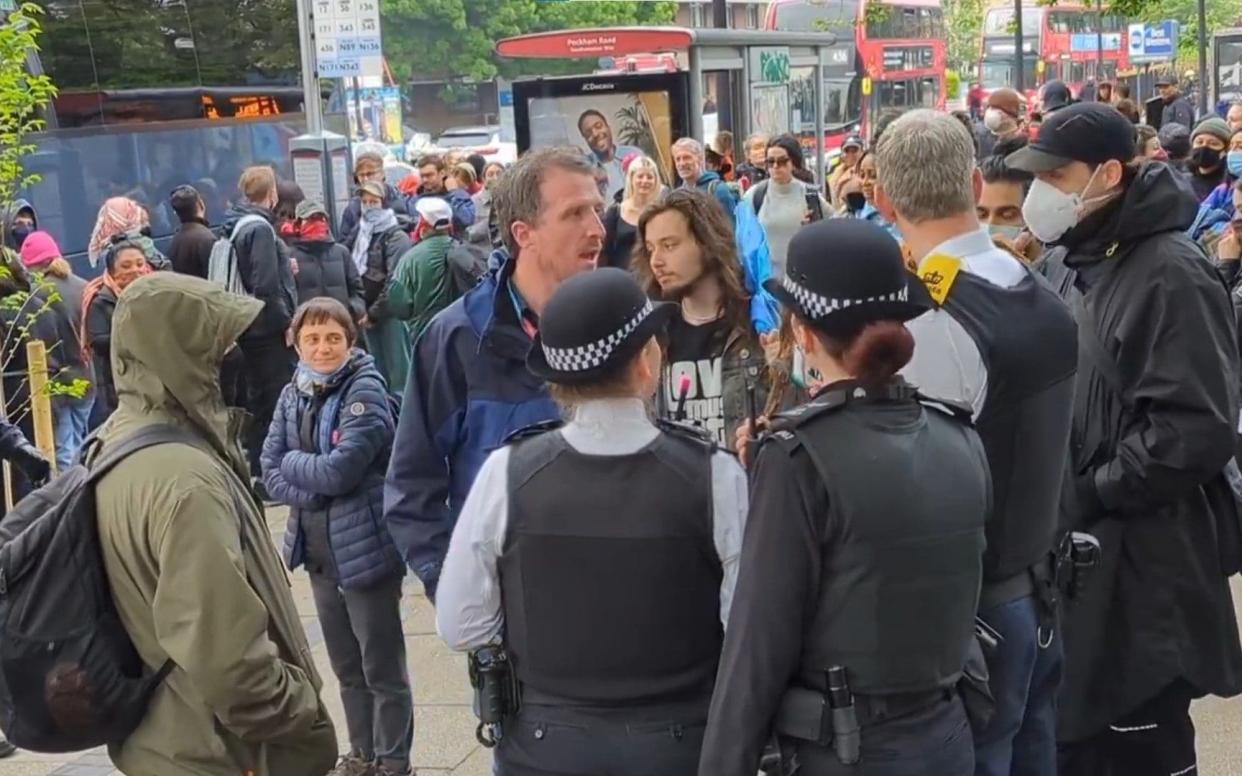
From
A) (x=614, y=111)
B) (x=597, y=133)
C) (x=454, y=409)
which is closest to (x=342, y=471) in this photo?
(x=454, y=409)

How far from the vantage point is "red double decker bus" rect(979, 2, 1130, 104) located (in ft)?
136

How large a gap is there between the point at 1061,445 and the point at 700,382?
1695mm

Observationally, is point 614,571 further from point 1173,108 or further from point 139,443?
point 1173,108

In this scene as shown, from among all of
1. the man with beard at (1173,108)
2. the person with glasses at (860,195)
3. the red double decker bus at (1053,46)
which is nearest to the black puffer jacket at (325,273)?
the person with glasses at (860,195)

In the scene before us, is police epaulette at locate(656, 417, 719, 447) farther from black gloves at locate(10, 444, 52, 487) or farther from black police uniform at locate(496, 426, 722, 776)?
black gloves at locate(10, 444, 52, 487)

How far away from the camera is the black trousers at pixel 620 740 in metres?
2.96

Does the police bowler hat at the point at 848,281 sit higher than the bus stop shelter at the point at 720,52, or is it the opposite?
the bus stop shelter at the point at 720,52

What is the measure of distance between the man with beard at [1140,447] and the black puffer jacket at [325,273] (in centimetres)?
678

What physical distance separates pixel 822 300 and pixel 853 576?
1.69 feet

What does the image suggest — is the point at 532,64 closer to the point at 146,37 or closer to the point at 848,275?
the point at 146,37

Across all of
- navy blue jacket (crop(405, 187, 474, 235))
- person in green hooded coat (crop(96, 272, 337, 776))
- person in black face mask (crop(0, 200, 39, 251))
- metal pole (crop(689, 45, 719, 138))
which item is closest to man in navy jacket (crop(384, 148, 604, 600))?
person in green hooded coat (crop(96, 272, 337, 776))

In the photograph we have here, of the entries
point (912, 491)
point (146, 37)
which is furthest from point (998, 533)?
point (146, 37)

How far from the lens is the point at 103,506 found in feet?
11.0

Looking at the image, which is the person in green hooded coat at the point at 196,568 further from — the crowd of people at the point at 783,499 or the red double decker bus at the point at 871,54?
the red double decker bus at the point at 871,54
